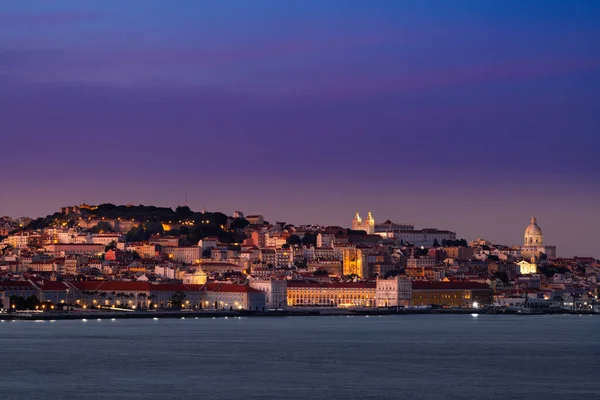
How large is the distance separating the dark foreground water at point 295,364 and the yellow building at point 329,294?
3137cm

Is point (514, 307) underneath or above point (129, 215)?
underneath

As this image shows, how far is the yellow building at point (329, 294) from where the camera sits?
268ft

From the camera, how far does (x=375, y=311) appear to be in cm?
7525

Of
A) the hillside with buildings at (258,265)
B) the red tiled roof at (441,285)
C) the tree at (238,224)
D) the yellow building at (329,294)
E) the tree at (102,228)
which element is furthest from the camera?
the tree at (238,224)

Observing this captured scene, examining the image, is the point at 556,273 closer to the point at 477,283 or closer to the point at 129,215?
the point at 477,283

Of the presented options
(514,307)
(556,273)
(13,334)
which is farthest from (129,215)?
(13,334)

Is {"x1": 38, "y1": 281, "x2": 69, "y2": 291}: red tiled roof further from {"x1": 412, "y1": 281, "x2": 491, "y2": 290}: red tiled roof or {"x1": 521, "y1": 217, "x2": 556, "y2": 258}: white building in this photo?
{"x1": 521, "y1": 217, "x2": 556, "y2": 258}: white building

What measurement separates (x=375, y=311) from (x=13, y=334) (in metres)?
32.1

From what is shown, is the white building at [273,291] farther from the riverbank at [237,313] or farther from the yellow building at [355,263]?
the yellow building at [355,263]

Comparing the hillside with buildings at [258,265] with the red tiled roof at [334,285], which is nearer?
the hillside with buildings at [258,265]

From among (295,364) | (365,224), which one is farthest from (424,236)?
(295,364)

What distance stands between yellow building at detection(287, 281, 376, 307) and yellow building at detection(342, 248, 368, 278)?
1469cm

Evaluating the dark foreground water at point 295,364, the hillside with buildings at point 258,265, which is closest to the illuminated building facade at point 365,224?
the hillside with buildings at point 258,265

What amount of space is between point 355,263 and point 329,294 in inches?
677
